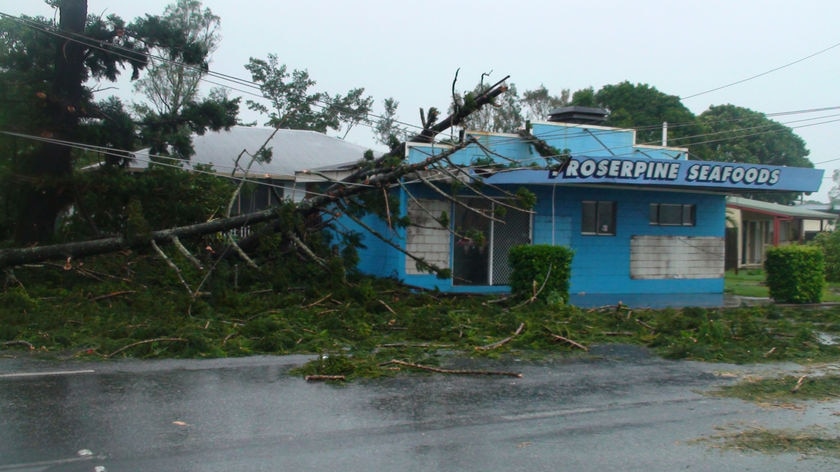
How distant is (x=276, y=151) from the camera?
25.6 metres

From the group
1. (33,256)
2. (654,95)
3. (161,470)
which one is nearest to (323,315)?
(33,256)

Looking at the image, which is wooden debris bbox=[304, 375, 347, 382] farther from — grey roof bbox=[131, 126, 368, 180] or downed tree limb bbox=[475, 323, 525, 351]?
grey roof bbox=[131, 126, 368, 180]

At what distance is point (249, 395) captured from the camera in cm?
800

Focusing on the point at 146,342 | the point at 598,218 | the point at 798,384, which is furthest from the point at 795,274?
the point at 146,342

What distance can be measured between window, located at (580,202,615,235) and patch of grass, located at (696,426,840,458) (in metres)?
12.7

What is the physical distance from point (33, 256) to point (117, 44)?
594 cm

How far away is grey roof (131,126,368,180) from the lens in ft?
75.6

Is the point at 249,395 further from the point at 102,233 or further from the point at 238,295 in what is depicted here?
the point at 102,233

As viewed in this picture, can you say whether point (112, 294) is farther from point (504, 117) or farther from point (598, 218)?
point (504, 117)

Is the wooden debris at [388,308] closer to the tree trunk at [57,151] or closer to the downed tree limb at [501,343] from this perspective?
the downed tree limb at [501,343]

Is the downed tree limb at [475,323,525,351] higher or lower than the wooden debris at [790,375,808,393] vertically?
higher

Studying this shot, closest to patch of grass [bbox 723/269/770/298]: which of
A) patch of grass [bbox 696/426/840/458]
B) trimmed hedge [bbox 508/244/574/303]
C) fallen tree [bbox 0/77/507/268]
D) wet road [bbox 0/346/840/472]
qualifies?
trimmed hedge [bbox 508/244/574/303]

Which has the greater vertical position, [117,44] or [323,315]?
[117,44]

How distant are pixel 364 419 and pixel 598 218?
13.7m
